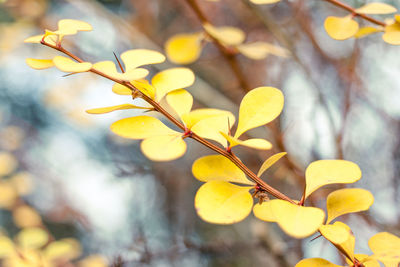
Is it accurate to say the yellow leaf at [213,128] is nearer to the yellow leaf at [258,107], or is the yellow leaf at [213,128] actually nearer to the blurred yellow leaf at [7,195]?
the yellow leaf at [258,107]

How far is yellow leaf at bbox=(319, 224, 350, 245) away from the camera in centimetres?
30

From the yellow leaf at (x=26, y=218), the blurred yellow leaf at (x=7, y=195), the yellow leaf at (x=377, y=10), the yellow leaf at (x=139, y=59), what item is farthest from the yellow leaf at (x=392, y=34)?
the blurred yellow leaf at (x=7, y=195)

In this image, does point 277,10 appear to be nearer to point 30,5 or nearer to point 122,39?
point 122,39

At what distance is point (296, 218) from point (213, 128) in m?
0.13

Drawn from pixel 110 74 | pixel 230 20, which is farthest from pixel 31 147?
pixel 110 74

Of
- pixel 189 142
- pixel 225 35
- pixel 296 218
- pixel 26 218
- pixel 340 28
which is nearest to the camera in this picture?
pixel 296 218

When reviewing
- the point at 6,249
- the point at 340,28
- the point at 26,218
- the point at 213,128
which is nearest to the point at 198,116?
the point at 213,128

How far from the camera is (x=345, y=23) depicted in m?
0.50

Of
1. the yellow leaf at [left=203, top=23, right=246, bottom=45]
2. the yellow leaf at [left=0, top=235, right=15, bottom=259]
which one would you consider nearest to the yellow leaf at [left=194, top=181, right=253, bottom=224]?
the yellow leaf at [left=203, top=23, right=246, bottom=45]

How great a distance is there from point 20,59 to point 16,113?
55cm

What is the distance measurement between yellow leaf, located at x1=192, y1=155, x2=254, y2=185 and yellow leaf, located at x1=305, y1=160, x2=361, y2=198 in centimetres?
6

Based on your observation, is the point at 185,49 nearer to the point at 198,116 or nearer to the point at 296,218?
the point at 198,116

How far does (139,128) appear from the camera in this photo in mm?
357

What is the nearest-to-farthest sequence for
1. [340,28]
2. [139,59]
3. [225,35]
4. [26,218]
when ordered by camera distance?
[139,59], [340,28], [225,35], [26,218]
